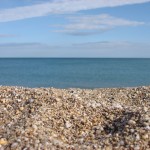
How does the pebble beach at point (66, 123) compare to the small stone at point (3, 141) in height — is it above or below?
above

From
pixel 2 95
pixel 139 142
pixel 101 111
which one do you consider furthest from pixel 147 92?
pixel 139 142

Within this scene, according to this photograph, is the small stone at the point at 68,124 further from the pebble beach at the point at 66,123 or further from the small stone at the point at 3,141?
the small stone at the point at 3,141

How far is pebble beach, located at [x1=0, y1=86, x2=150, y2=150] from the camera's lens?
1076cm

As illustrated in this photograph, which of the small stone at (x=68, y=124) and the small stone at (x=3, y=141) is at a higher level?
the small stone at (x=68, y=124)

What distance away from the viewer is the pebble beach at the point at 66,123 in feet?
35.3

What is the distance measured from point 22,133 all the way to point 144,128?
3.43m

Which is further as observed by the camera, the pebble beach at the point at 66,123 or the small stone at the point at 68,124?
the small stone at the point at 68,124

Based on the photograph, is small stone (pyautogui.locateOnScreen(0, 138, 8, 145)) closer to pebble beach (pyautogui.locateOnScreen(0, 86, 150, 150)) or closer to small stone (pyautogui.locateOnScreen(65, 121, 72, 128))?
pebble beach (pyautogui.locateOnScreen(0, 86, 150, 150))

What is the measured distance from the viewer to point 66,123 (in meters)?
12.4

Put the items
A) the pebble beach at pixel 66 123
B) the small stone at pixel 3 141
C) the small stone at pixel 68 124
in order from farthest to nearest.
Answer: the small stone at pixel 68 124 → the small stone at pixel 3 141 → the pebble beach at pixel 66 123

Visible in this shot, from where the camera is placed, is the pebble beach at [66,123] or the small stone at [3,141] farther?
the small stone at [3,141]

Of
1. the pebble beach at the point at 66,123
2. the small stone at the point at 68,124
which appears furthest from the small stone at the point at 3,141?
the small stone at the point at 68,124

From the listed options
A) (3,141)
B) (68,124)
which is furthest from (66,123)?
(3,141)

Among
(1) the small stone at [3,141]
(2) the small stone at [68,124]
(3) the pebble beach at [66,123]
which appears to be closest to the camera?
(3) the pebble beach at [66,123]
